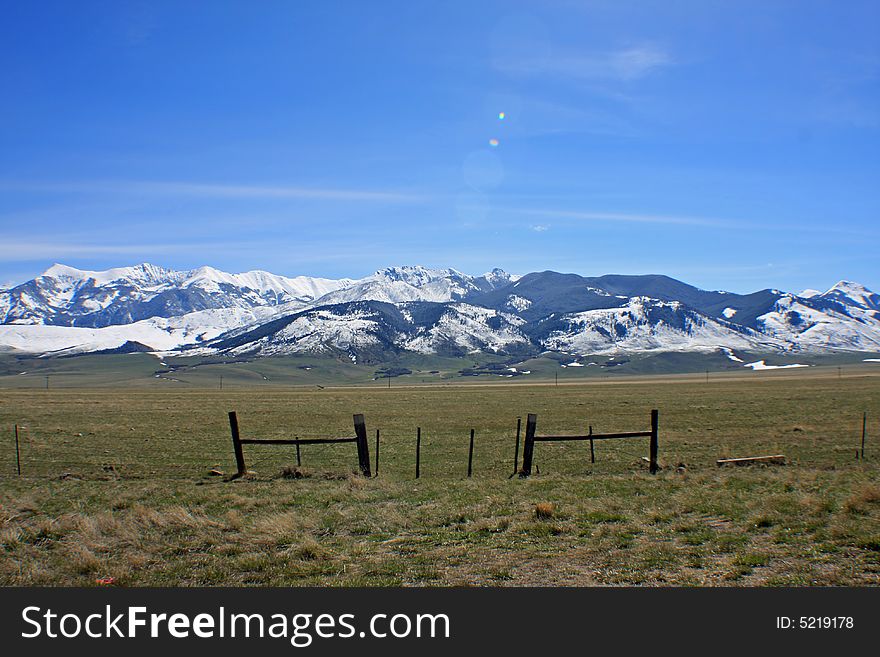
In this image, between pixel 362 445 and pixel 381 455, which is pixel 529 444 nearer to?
pixel 362 445

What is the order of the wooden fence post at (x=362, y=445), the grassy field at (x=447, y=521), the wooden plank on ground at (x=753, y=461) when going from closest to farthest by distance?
the grassy field at (x=447, y=521), the wooden fence post at (x=362, y=445), the wooden plank on ground at (x=753, y=461)

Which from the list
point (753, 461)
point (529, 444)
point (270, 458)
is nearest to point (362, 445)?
point (529, 444)

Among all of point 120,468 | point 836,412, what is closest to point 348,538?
point 120,468

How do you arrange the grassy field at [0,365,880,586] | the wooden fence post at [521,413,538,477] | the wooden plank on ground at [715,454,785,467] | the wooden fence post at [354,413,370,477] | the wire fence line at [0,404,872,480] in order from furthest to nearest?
the wire fence line at [0,404,872,480], the wooden plank on ground at [715,454,785,467], the wooden fence post at [521,413,538,477], the wooden fence post at [354,413,370,477], the grassy field at [0,365,880,586]

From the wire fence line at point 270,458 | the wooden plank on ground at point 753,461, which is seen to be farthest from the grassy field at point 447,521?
the wooden plank on ground at point 753,461

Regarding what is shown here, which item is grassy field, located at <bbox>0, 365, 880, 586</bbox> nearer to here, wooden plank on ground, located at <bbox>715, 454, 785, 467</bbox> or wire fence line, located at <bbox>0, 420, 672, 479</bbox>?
wire fence line, located at <bbox>0, 420, 672, 479</bbox>

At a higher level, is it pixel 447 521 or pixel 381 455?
pixel 447 521

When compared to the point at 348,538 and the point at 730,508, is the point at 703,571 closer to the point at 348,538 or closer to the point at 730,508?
the point at 730,508

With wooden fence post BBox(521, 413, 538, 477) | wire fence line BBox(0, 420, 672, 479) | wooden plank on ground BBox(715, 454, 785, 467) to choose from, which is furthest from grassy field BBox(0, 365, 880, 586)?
wooden plank on ground BBox(715, 454, 785, 467)

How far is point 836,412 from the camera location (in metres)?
47.2

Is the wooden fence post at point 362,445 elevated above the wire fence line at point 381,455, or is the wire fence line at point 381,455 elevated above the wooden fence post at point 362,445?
the wooden fence post at point 362,445

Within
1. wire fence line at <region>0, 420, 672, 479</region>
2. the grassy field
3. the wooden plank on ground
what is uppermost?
the grassy field

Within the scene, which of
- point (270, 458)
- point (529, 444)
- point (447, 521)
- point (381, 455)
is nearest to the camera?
point (447, 521)

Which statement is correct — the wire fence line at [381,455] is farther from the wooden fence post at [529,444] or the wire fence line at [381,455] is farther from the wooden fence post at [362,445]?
the wooden fence post at [529,444]
